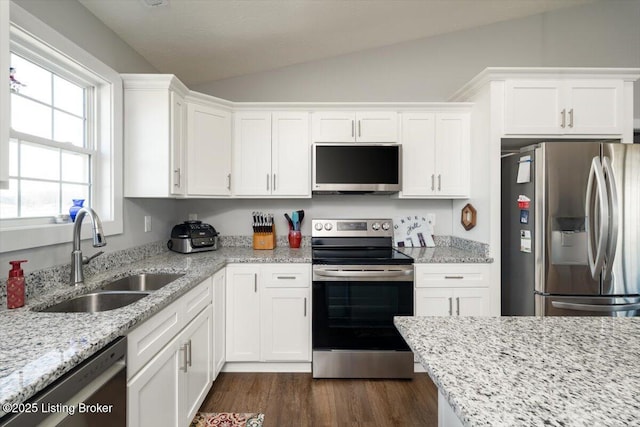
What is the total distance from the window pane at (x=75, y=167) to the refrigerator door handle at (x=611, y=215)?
10.7 ft

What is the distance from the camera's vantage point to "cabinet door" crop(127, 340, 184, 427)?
117 centimetres

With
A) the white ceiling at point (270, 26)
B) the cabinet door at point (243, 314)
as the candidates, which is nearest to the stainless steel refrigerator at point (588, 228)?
the white ceiling at point (270, 26)

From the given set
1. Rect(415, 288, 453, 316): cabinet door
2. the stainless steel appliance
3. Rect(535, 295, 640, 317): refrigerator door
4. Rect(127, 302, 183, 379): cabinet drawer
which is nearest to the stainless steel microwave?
the stainless steel appliance

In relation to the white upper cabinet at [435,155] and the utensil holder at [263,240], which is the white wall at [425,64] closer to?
the white upper cabinet at [435,155]

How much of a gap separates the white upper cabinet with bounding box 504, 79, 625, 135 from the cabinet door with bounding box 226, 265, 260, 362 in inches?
88.2

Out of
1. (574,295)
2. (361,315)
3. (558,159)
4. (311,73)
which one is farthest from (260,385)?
(311,73)

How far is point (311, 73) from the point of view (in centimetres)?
308

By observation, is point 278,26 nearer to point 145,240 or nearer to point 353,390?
point 145,240

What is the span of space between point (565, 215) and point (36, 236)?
9.70 feet

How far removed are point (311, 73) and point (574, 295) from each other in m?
2.78

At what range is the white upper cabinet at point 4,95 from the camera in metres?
0.93

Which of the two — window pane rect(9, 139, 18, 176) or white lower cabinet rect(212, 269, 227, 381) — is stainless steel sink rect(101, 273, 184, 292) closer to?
white lower cabinet rect(212, 269, 227, 381)

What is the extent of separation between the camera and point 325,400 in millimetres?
2125

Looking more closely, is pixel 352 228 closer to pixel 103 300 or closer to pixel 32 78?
pixel 103 300
